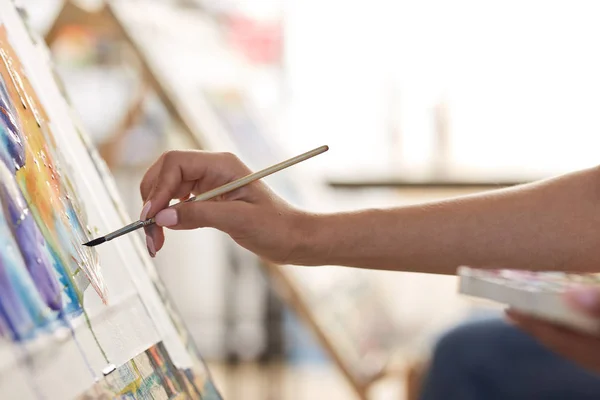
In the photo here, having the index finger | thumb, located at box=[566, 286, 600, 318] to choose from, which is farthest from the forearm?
thumb, located at box=[566, 286, 600, 318]

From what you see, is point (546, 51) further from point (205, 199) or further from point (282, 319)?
point (205, 199)

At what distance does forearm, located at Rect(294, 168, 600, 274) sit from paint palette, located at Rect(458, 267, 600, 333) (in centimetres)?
34

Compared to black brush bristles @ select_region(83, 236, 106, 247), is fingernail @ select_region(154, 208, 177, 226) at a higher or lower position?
lower

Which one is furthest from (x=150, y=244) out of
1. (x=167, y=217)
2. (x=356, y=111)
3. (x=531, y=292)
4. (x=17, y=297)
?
(x=356, y=111)

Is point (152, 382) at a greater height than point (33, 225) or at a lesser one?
lesser

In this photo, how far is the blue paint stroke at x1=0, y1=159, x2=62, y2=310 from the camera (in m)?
0.56

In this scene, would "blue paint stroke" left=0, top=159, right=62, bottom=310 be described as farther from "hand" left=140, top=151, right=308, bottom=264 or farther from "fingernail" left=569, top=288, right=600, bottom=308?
"fingernail" left=569, top=288, right=600, bottom=308

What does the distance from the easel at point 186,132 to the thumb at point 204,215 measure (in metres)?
1.06

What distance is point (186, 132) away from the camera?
6.56 feet

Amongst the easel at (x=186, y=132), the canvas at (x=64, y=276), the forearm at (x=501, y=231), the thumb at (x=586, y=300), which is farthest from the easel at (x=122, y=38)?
the thumb at (x=586, y=300)

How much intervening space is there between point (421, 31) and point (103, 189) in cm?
369

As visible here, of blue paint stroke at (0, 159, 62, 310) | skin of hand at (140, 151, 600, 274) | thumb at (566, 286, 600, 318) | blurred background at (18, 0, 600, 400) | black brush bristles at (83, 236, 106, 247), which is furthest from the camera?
blurred background at (18, 0, 600, 400)

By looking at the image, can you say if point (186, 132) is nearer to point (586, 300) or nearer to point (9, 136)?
point (9, 136)

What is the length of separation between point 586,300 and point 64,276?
37 centimetres
